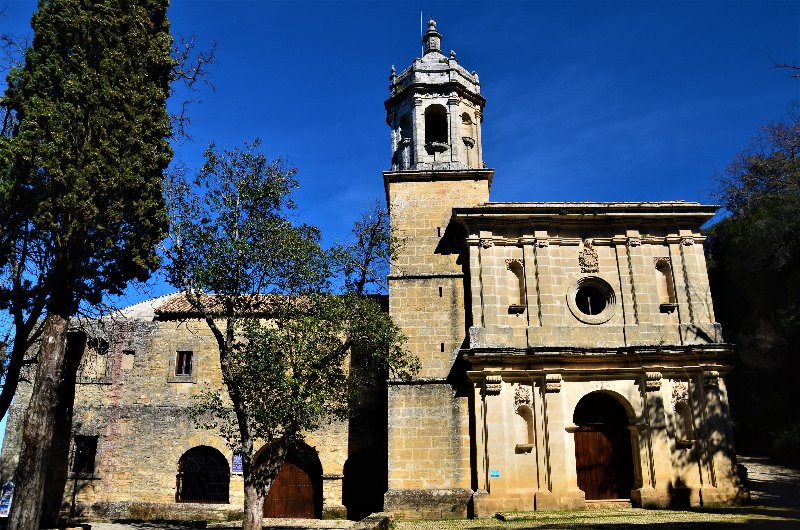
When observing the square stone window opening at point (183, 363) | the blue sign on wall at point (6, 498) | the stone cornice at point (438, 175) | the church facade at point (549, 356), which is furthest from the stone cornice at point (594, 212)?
the blue sign on wall at point (6, 498)

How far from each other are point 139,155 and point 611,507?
48.3ft

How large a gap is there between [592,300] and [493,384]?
427 centimetres

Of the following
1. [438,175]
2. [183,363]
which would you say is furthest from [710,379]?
[183,363]

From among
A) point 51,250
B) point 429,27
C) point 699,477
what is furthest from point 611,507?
point 429,27

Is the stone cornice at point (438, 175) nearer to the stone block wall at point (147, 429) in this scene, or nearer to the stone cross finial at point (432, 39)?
the stone cross finial at point (432, 39)

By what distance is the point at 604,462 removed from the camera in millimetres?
18844

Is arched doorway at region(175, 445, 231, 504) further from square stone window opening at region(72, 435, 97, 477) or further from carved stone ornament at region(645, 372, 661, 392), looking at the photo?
carved stone ornament at region(645, 372, 661, 392)

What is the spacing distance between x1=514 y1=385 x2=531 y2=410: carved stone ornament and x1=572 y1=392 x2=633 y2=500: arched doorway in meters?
1.55

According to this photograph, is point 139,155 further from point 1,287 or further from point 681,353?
point 681,353

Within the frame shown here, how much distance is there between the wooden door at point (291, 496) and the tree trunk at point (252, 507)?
6.85 m

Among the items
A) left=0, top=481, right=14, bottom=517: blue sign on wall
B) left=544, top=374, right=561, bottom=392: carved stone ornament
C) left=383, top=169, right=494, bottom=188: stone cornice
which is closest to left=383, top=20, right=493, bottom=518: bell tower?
left=383, top=169, right=494, bottom=188: stone cornice

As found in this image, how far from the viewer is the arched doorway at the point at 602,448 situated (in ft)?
61.1

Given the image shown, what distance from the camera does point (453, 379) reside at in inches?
754

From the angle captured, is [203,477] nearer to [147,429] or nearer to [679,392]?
[147,429]
